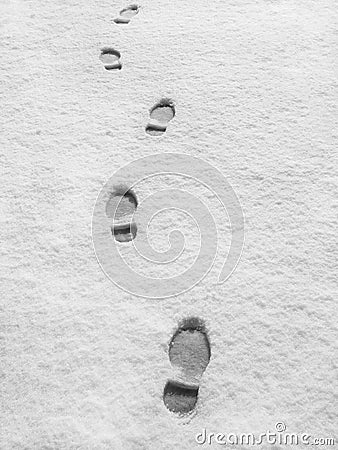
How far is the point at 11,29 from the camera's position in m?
2.34

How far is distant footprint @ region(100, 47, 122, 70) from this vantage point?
83.2 inches

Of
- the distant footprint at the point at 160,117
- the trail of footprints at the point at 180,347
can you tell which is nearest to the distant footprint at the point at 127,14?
the distant footprint at the point at 160,117

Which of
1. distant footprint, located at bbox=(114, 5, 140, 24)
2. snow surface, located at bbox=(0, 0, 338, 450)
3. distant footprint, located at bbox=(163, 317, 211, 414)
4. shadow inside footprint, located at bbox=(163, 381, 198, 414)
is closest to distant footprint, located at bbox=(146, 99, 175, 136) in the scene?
snow surface, located at bbox=(0, 0, 338, 450)

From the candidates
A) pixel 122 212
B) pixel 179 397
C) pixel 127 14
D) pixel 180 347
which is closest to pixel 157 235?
pixel 122 212

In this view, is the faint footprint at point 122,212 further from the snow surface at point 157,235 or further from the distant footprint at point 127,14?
the distant footprint at point 127,14

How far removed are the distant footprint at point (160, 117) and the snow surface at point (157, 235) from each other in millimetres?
30

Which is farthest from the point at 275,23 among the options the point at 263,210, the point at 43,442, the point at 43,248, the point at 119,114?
the point at 43,442

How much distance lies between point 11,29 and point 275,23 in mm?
1236

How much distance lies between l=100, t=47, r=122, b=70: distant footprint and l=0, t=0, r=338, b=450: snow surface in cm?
3

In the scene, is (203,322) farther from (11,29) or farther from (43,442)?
(11,29)

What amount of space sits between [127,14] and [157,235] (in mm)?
1356

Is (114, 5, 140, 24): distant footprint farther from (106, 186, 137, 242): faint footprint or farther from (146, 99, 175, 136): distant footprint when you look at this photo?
(106, 186, 137, 242): faint footprint

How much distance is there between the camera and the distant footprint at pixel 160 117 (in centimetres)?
185

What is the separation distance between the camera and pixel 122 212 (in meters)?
1.60
